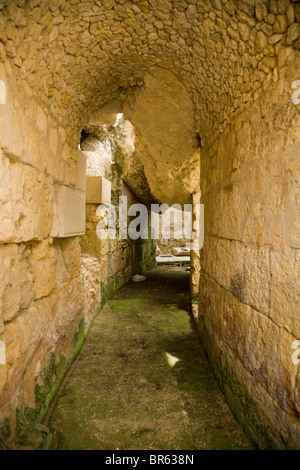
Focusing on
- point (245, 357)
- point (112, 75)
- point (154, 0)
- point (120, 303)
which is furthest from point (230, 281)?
point (120, 303)

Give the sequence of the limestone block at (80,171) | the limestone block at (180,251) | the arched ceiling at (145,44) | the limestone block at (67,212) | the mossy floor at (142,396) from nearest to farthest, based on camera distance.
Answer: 1. the arched ceiling at (145,44)
2. the mossy floor at (142,396)
3. the limestone block at (67,212)
4. the limestone block at (80,171)
5. the limestone block at (180,251)

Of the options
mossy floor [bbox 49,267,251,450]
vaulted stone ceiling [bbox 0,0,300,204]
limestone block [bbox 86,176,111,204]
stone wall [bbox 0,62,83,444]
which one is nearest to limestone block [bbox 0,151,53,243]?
stone wall [bbox 0,62,83,444]

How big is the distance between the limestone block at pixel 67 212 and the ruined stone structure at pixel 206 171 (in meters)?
0.02

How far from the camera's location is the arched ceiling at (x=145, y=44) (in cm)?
151

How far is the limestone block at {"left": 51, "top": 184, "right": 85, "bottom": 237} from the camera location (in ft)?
7.59

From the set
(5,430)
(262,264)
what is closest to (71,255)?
(5,430)

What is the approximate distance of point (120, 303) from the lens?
16.9 ft

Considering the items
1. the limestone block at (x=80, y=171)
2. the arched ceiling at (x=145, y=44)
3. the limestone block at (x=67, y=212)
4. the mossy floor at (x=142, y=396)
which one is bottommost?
the mossy floor at (x=142, y=396)

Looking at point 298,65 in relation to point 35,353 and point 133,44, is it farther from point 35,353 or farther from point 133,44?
point 35,353

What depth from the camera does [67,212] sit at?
2.55 metres

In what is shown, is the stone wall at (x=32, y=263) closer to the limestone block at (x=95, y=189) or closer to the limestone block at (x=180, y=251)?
the limestone block at (x=95, y=189)

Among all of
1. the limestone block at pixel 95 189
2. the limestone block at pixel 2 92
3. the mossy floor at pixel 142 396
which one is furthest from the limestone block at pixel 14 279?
the limestone block at pixel 95 189

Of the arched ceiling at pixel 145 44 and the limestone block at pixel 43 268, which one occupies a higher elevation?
the arched ceiling at pixel 145 44
